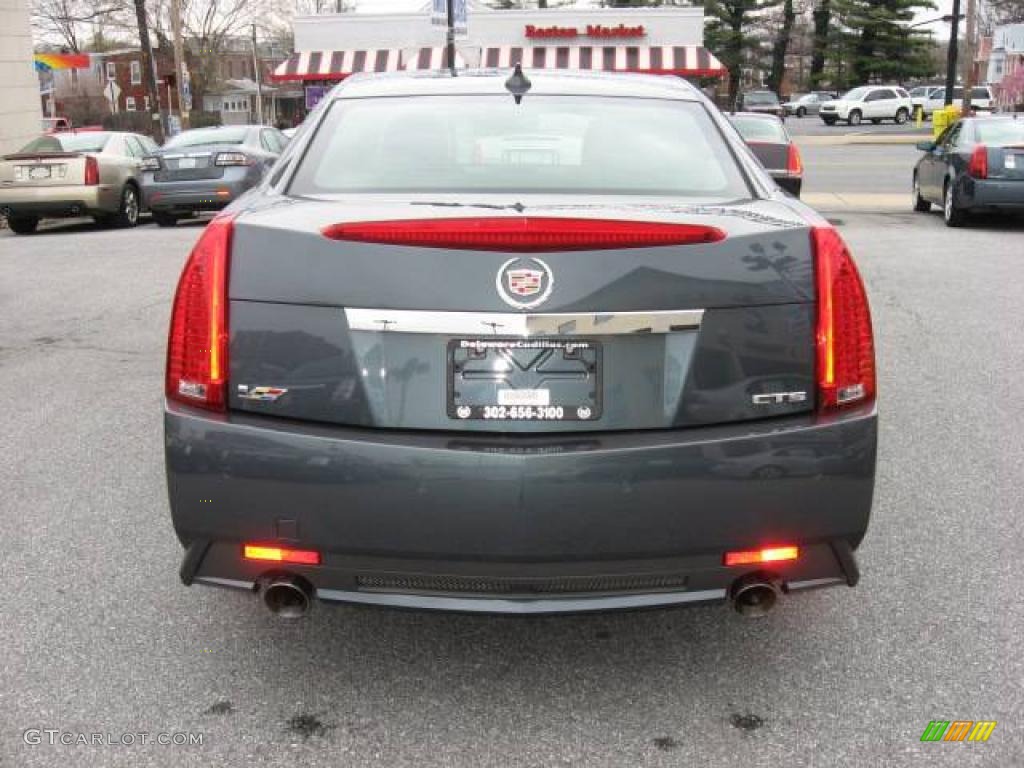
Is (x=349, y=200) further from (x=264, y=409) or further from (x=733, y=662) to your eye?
(x=733, y=662)

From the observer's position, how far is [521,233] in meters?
2.76

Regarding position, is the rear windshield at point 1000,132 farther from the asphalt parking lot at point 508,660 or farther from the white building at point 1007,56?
the white building at point 1007,56

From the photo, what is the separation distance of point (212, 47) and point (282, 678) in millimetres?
76377

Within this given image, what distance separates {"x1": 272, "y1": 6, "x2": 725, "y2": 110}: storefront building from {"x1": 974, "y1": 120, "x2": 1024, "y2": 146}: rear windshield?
2399 cm

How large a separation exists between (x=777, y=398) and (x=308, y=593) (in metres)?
1.30

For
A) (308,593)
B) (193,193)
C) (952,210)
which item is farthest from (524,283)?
(193,193)

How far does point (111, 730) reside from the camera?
298 cm

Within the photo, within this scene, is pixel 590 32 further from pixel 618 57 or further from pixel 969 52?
pixel 969 52

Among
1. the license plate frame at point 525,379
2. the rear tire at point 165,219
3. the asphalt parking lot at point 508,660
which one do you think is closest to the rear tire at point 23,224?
the rear tire at point 165,219

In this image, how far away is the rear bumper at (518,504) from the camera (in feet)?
8.90

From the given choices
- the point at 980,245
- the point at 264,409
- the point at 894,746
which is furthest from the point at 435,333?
the point at 980,245

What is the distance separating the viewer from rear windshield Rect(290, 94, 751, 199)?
3373mm

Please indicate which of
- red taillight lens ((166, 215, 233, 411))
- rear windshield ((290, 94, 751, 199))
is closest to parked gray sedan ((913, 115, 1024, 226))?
rear windshield ((290, 94, 751, 199))

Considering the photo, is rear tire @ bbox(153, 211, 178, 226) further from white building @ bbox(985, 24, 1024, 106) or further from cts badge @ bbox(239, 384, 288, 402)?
white building @ bbox(985, 24, 1024, 106)
